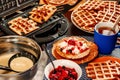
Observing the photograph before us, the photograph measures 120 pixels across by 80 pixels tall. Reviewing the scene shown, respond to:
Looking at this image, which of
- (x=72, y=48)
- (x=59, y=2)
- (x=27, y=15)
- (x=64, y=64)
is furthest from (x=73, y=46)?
(x=59, y=2)

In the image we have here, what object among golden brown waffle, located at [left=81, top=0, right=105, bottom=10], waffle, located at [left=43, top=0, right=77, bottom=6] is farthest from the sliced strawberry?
waffle, located at [left=43, top=0, right=77, bottom=6]

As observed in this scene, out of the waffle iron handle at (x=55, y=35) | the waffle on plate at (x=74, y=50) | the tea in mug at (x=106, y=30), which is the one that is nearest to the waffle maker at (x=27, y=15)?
the waffle iron handle at (x=55, y=35)

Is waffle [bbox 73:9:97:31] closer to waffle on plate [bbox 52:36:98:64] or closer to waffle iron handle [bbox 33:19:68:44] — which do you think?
waffle iron handle [bbox 33:19:68:44]

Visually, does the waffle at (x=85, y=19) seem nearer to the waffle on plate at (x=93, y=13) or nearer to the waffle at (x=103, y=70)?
the waffle on plate at (x=93, y=13)

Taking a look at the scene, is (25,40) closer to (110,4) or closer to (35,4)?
(35,4)

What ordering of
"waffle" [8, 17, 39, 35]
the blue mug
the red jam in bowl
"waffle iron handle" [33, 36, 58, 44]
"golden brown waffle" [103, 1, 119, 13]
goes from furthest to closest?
"golden brown waffle" [103, 1, 119, 13], "waffle" [8, 17, 39, 35], "waffle iron handle" [33, 36, 58, 44], the blue mug, the red jam in bowl

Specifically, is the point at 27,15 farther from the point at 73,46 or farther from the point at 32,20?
the point at 73,46
